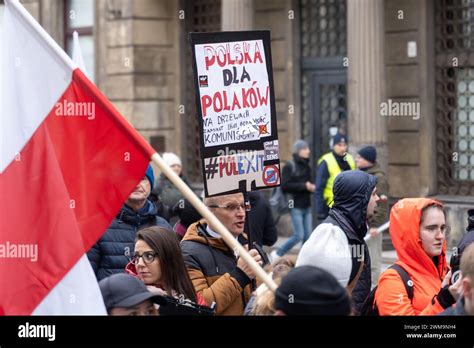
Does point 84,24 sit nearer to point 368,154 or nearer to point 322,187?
Answer: point 322,187

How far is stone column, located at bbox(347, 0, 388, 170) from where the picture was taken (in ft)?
58.4

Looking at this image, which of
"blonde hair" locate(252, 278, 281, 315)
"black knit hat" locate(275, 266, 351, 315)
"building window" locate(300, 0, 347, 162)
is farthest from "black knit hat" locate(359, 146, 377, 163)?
"black knit hat" locate(275, 266, 351, 315)

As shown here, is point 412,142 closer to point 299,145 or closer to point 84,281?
point 299,145

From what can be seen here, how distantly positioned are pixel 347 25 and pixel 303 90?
231 cm

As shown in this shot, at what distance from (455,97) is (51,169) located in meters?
13.6

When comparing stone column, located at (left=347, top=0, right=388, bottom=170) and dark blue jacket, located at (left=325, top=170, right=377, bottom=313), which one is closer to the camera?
dark blue jacket, located at (left=325, top=170, right=377, bottom=313)

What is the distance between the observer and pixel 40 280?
523cm

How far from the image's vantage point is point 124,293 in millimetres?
5145

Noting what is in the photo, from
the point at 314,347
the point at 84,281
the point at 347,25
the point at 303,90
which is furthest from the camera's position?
the point at 303,90

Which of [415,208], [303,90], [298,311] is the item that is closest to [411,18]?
[303,90]

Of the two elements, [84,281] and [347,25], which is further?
[347,25]
